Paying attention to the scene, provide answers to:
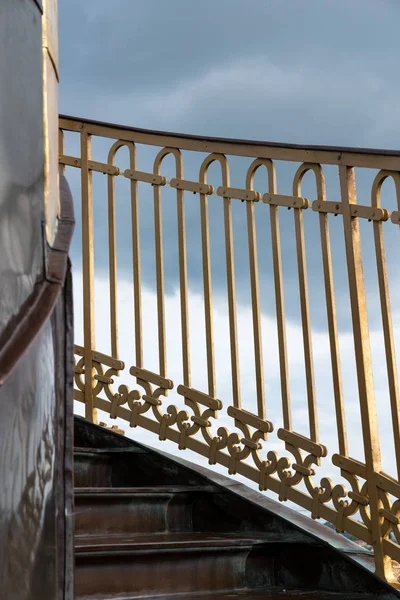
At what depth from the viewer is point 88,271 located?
12.2 feet

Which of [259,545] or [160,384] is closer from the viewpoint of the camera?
[259,545]

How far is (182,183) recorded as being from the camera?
3.37 meters

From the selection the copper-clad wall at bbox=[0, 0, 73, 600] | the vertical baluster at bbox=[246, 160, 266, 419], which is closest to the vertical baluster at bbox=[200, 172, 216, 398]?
the vertical baluster at bbox=[246, 160, 266, 419]

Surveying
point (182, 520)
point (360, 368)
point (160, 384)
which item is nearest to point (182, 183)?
point (160, 384)

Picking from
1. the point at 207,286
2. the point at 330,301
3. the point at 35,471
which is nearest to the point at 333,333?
the point at 330,301

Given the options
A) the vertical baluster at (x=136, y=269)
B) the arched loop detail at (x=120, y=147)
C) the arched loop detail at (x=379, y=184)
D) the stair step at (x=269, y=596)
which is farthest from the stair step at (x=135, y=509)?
the arched loop detail at (x=120, y=147)

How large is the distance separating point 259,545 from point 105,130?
2025 mm

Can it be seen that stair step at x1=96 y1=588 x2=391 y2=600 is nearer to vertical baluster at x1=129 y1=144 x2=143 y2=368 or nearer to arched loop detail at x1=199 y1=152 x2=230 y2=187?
vertical baluster at x1=129 y1=144 x2=143 y2=368

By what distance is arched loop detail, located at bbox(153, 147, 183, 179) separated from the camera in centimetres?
339

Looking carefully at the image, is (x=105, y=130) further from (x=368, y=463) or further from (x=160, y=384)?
(x=368, y=463)

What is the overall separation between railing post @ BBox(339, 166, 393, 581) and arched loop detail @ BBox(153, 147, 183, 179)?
2.65 feet

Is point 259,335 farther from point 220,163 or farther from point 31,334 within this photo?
point 31,334

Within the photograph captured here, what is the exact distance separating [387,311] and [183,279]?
39.1 inches

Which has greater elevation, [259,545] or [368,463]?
[368,463]
